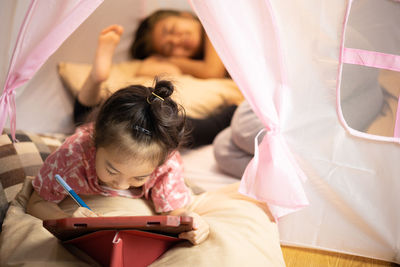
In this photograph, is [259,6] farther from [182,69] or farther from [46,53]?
[182,69]

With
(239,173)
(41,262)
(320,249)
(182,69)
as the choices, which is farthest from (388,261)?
(182,69)

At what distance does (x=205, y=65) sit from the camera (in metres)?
2.12

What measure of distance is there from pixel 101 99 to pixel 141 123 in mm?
711

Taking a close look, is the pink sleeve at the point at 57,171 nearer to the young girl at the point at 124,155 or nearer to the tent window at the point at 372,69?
the young girl at the point at 124,155

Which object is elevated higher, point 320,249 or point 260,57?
point 260,57

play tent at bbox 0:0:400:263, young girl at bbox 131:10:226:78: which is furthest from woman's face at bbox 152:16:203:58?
play tent at bbox 0:0:400:263

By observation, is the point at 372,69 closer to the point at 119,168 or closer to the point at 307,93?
the point at 307,93

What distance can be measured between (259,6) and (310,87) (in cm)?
26

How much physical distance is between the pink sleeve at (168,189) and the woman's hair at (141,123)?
16cm

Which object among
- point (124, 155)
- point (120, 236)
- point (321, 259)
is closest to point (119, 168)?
point (124, 155)

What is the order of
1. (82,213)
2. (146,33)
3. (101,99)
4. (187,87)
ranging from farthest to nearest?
(146,33)
(187,87)
(101,99)
(82,213)

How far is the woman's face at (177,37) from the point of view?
82.0 inches

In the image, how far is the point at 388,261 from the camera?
1.29m

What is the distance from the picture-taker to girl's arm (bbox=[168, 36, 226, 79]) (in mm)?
2105
